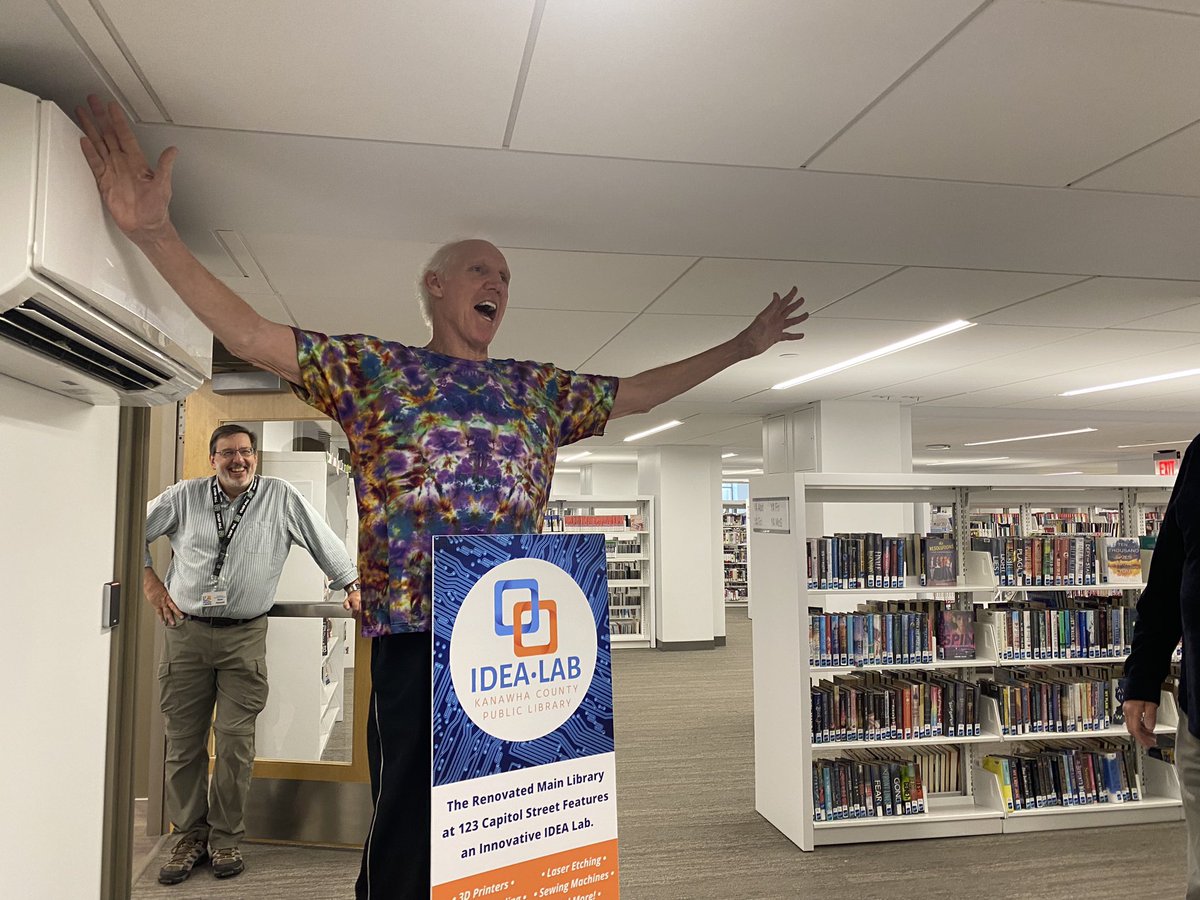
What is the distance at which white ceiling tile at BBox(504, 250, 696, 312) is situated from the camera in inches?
119

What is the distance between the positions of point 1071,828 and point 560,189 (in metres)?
3.75

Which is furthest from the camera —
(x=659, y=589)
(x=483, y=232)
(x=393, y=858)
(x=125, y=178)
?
(x=659, y=589)

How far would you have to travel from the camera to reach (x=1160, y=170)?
2.23 meters

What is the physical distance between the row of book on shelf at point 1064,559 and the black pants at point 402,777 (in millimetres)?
3483

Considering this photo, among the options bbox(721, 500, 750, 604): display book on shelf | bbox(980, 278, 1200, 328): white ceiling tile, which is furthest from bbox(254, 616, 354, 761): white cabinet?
bbox(721, 500, 750, 604): display book on shelf

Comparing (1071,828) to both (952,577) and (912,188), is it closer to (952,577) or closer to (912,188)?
(952,577)

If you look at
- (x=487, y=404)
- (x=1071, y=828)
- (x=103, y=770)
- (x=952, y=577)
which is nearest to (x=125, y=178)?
(x=487, y=404)

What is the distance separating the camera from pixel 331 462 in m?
4.07

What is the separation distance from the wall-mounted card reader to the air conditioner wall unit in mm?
632

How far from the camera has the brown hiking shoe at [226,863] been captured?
3244mm

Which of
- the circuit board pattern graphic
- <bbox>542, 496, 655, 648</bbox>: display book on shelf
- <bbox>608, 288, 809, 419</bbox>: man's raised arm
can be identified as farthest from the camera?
<bbox>542, 496, 655, 648</bbox>: display book on shelf

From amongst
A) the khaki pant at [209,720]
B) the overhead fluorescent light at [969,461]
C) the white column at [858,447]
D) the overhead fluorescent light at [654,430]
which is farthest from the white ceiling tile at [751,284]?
the overhead fluorescent light at [969,461]

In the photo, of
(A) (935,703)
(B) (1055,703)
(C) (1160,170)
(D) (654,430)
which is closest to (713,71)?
(C) (1160,170)

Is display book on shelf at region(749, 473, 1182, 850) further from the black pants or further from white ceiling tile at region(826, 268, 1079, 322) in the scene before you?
the black pants
